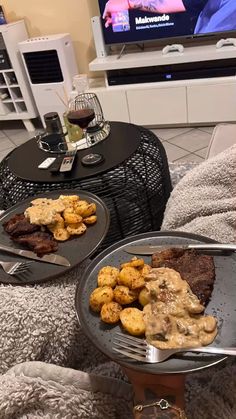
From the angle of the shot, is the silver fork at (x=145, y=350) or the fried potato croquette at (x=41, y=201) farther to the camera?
the fried potato croquette at (x=41, y=201)

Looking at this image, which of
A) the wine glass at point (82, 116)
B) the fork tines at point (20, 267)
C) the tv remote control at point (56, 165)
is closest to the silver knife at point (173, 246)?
the fork tines at point (20, 267)

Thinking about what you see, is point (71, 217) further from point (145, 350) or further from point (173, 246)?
point (145, 350)

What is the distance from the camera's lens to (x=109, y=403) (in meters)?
0.65

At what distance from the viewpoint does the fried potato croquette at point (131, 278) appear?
648mm

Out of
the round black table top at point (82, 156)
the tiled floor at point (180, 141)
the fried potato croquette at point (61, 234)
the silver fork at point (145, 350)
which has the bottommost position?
the tiled floor at point (180, 141)

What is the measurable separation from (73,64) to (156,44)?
2.25 feet

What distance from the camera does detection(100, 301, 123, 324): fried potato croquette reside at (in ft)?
2.01

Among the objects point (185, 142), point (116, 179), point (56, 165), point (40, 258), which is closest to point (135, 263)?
point (40, 258)

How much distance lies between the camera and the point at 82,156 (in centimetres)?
141

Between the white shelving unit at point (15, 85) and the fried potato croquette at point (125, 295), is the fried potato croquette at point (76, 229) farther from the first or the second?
the white shelving unit at point (15, 85)

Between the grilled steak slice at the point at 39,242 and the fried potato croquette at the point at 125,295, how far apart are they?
25 centimetres

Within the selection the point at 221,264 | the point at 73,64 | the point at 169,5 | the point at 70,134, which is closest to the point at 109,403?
the point at 221,264

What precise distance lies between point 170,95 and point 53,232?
1.97 metres

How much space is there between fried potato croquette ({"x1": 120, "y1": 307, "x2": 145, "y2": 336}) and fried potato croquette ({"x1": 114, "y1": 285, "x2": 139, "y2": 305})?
0.08 feet
